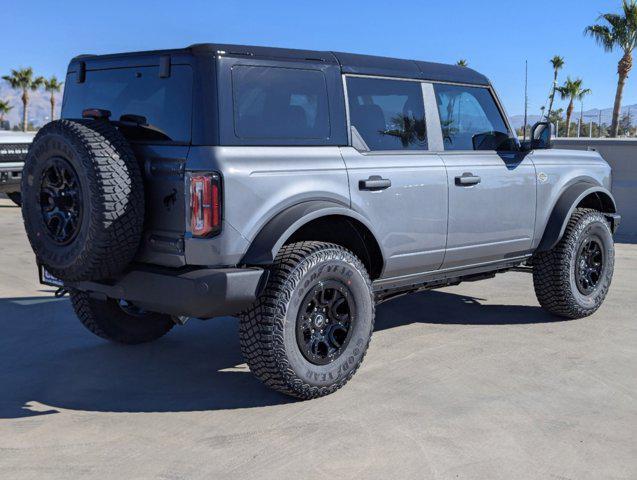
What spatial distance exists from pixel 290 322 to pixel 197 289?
1.84 feet

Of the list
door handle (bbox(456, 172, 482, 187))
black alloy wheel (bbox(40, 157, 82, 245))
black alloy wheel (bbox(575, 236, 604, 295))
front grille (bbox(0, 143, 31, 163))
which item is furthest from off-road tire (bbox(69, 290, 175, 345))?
front grille (bbox(0, 143, 31, 163))

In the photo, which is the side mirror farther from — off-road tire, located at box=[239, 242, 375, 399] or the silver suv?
off-road tire, located at box=[239, 242, 375, 399]

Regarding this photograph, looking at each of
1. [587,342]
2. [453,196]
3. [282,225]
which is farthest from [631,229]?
[282,225]

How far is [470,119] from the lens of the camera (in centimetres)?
581

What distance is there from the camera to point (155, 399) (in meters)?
4.62

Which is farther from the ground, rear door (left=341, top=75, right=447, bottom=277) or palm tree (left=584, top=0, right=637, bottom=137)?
palm tree (left=584, top=0, right=637, bottom=137)

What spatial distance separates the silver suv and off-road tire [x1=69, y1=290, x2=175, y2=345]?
14mm

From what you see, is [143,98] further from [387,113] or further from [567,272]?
[567,272]

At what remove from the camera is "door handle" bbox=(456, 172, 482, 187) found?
5.46 metres

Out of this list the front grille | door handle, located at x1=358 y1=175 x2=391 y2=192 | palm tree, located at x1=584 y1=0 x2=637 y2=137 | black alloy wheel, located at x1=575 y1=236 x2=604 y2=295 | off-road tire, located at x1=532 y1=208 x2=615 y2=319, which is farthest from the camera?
palm tree, located at x1=584 y1=0 x2=637 y2=137

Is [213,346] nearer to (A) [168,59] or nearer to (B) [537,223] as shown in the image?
(A) [168,59]

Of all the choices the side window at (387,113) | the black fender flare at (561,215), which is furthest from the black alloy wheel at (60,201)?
the black fender flare at (561,215)

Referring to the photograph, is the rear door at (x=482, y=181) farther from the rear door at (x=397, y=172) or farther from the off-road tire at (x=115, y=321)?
the off-road tire at (x=115, y=321)

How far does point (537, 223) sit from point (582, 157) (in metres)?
0.92
